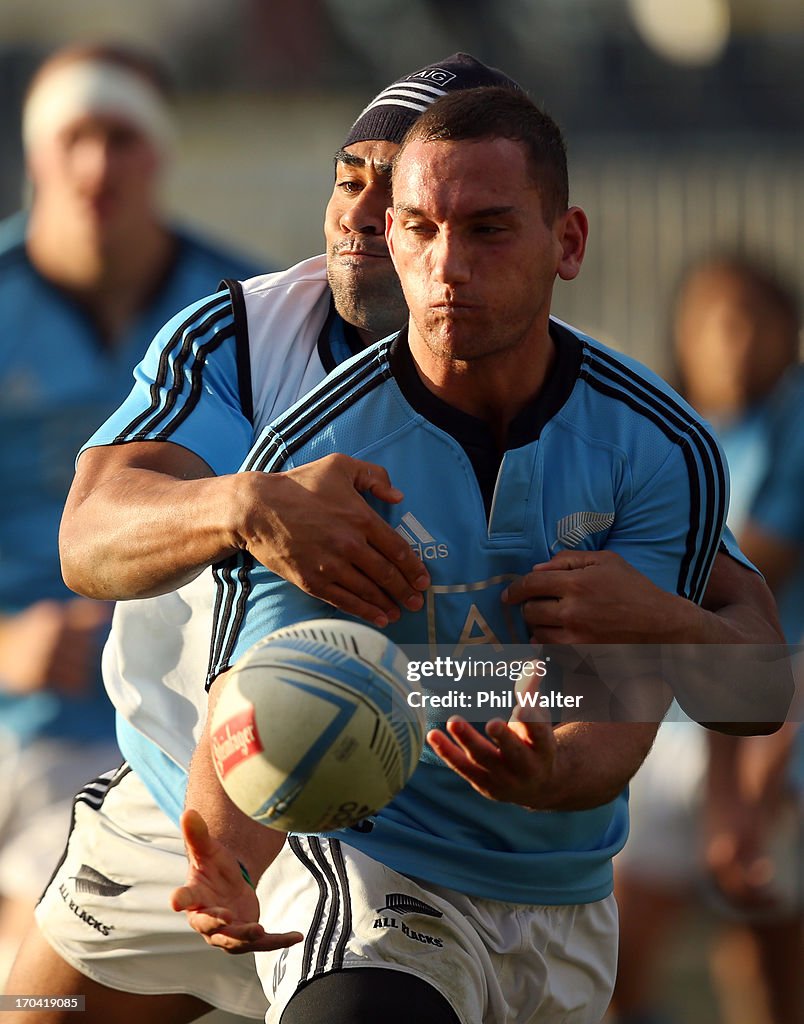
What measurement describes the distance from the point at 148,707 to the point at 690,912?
4141mm

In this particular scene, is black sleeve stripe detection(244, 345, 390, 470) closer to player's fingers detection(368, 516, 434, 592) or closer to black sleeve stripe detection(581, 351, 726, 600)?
player's fingers detection(368, 516, 434, 592)

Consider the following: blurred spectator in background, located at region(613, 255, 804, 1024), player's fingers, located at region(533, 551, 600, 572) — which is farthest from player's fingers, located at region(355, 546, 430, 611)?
blurred spectator in background, located at region(613, 255, 804, 1024)

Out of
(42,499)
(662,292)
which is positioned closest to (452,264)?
(42,499)

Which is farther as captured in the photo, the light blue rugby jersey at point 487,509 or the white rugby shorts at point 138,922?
the white rugby shorts at point 138,922

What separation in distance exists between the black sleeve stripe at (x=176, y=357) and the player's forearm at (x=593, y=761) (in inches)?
43.9

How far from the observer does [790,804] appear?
7.51 metres

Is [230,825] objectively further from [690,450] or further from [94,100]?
[94,100]

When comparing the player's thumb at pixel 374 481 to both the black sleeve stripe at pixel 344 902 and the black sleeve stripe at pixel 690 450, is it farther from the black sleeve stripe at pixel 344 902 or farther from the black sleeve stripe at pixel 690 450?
the black sleeve stripe at pixel 344 902

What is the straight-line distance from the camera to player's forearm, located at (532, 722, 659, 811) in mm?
3438

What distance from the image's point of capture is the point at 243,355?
4211 mm

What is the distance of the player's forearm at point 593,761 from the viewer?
11.3 ft

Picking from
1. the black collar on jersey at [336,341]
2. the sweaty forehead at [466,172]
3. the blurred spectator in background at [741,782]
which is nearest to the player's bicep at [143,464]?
the black collar on jersey at [336,341]

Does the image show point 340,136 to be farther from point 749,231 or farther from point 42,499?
point 42,499

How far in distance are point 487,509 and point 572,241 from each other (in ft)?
1.94
